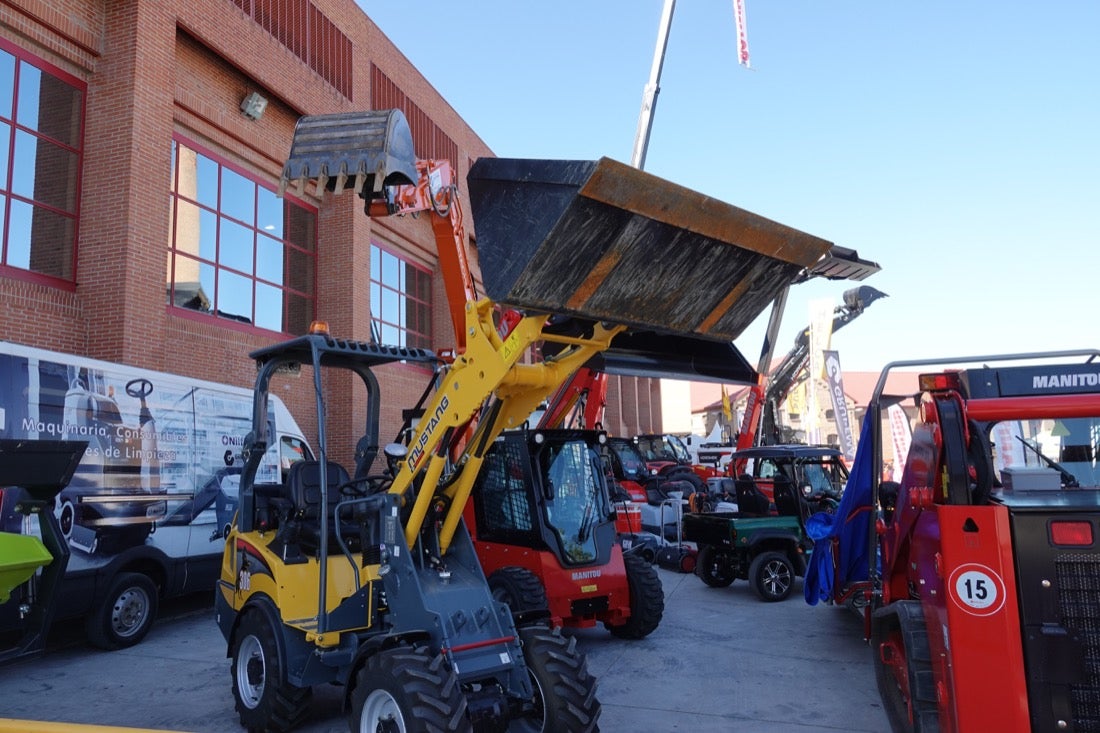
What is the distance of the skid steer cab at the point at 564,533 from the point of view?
768cm

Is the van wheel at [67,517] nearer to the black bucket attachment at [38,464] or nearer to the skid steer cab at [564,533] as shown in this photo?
the black bucket attachment at [38,464]

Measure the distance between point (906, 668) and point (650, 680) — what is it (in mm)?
3210

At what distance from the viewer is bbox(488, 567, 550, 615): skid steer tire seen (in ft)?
23.2

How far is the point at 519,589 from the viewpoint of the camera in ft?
23.4

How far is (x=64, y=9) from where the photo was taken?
1135 cm

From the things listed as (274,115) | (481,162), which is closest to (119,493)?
(481,162)

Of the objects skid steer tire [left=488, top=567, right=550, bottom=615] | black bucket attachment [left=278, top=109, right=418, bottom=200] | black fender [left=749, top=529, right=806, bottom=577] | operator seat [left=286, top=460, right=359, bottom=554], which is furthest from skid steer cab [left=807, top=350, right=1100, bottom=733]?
black fender [left=749, top=529, right=806, bottom=577]

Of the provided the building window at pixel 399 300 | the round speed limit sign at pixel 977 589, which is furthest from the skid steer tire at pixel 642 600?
the building window at pixel 399 300

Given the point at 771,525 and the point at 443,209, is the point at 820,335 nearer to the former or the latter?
the point at 771,525

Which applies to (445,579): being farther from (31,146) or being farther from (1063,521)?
(31,146)

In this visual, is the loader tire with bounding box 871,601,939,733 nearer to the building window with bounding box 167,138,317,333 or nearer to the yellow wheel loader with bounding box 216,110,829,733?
the yellow wheel loader with bounding box 216,110,829,733

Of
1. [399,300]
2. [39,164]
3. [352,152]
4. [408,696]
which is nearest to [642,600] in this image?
[408,696]

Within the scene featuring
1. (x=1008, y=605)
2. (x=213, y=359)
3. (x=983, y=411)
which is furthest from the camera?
(x=213, y=359)

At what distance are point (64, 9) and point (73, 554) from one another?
320 inches
